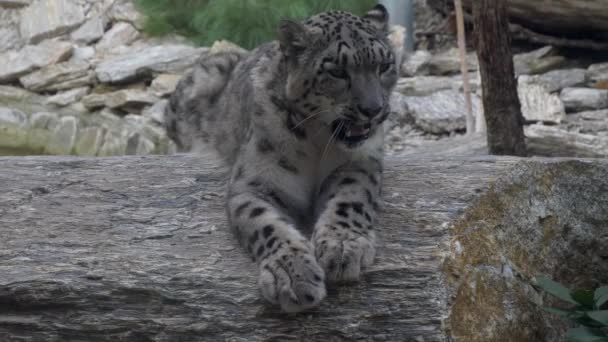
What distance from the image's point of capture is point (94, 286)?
3979 mm

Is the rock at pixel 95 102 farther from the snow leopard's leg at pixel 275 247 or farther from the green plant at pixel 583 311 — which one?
the green plant at pixel 583 311

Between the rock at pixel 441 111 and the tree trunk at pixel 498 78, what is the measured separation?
336 centimetres

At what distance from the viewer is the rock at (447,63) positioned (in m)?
12.2

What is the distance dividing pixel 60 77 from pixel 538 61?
6760 millimetres

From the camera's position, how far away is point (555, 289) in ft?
12.7

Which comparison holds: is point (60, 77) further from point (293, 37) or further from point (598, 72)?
point (293, 37)

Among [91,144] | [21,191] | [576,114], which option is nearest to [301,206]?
[21,191]

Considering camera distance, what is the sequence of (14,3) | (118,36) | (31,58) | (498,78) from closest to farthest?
1. (498,78)
2. (31,58)
3. (118,36)
4. (14,3)

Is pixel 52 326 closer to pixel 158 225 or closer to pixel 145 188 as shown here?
pixel 158 225

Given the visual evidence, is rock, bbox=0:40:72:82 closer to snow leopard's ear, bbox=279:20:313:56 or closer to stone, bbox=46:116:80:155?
stone, bbox=46:116:80:155

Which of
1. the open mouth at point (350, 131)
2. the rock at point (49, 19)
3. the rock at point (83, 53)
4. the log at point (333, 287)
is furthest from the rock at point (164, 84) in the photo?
the open mouth at point (350, 131)

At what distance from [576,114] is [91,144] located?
6113 millimetres

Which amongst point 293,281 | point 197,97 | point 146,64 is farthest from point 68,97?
point 293,281

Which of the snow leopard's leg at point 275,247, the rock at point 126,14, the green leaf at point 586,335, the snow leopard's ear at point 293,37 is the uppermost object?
the snow leopard's ear at point 293,37
